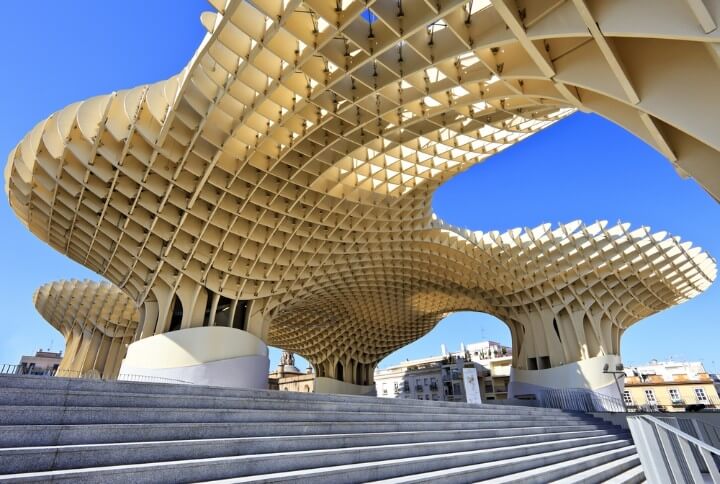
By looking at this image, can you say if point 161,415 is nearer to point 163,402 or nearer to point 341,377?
point 163,402

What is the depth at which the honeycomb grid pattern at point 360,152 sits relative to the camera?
7395 mm

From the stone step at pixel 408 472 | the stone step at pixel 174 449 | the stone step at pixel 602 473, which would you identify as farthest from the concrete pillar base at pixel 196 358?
the stone step at pixel 602 473

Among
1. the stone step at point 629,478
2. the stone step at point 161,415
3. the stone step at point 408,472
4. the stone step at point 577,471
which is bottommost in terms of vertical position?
the stone step at point 629,478

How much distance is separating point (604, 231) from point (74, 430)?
34.5 metres

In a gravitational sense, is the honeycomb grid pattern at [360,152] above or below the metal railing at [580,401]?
above

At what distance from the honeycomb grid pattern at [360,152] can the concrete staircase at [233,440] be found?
7.68m

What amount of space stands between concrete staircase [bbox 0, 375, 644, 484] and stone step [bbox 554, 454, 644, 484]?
44 mm

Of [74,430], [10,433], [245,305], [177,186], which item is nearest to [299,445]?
[74,430]

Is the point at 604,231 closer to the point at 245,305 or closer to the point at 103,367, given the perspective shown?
the point at 245,305

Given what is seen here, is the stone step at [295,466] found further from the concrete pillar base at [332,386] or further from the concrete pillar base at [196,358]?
the concrete pillar base at [332,386]

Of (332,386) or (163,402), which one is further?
(332,386)

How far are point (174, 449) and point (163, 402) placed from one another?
73.2 inches

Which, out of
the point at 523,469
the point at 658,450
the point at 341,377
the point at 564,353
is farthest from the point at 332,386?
the point at 658,450

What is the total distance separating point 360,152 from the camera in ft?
65.9
